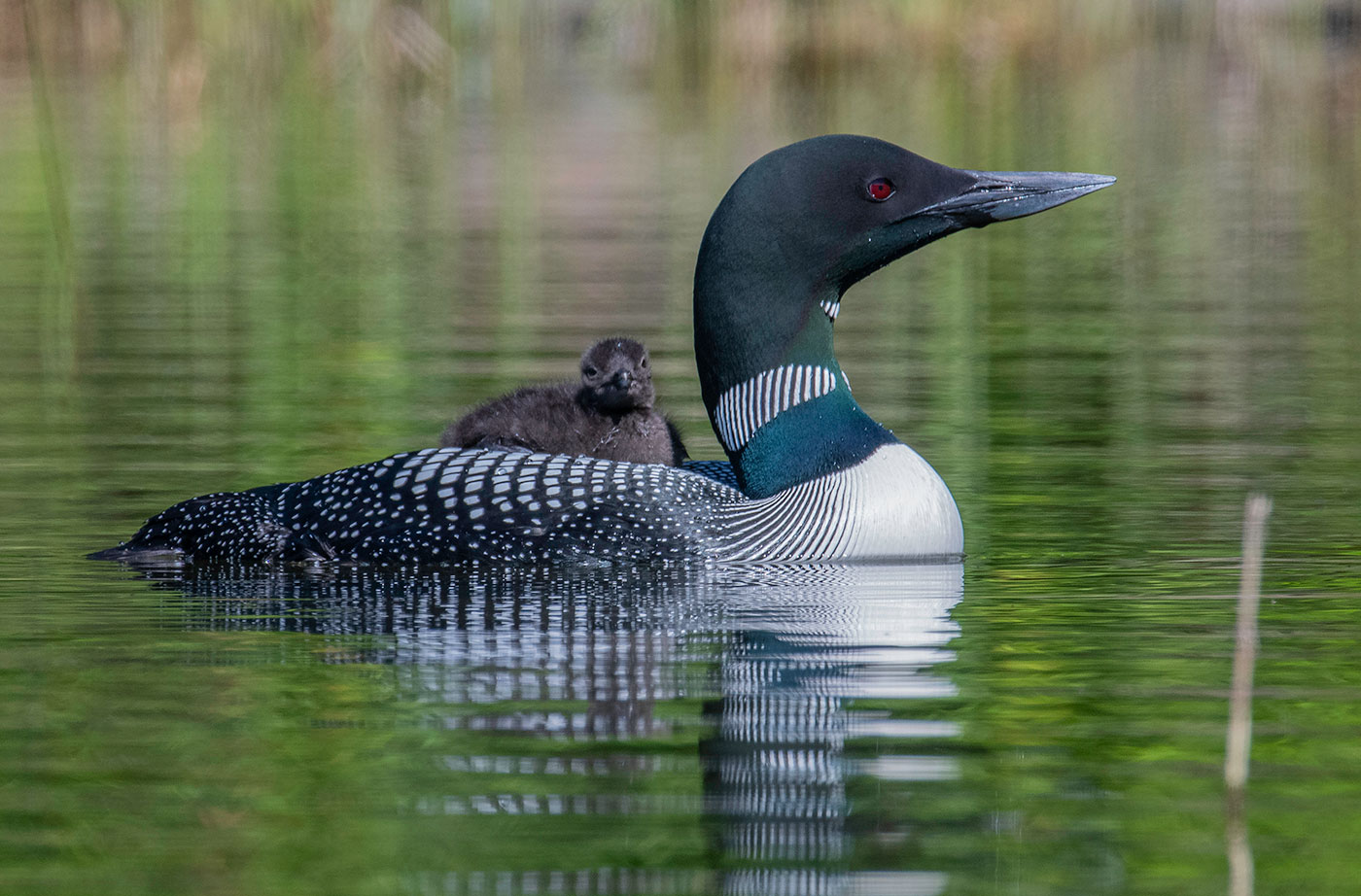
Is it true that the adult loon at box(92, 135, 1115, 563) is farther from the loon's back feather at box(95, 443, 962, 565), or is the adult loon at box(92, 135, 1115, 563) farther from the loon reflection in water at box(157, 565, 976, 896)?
the loon reflection in water at box(157, 565, 976, 896)

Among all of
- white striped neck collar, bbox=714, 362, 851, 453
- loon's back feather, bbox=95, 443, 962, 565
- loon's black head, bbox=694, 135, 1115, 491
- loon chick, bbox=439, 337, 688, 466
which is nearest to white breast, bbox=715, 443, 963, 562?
loon's back feather, bbox=95, 443, 962, 565

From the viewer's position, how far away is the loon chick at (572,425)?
635 cm

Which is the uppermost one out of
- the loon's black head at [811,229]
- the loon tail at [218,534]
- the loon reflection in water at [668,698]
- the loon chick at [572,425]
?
the loon's black head at [811,229]

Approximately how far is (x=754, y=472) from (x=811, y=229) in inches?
25.7

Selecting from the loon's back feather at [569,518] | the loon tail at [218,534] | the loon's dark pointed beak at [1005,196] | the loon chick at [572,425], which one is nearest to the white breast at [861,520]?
the loon's back feather at [569,518]

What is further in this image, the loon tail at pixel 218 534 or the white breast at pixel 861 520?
the loon tail at pixel 218 534

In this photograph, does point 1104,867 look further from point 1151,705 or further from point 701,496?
point 701,496

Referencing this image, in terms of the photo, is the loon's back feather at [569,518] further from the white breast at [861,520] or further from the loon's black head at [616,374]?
the loon's black head at [616,374]

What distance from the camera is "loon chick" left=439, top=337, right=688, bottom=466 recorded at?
6.35m

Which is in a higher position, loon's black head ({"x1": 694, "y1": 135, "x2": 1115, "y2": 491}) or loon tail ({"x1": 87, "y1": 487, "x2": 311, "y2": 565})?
loon's black head ({"x1": 694, "y1": 135, "x2": 1115, "y2": 491})

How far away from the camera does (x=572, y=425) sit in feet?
21.0

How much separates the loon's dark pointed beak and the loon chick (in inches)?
39.8

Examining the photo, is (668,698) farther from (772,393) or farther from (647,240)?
(647,240)

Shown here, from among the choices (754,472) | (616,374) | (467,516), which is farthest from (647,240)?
(467,516)
